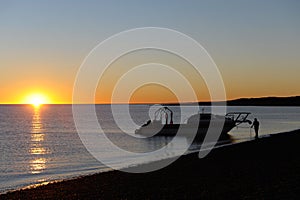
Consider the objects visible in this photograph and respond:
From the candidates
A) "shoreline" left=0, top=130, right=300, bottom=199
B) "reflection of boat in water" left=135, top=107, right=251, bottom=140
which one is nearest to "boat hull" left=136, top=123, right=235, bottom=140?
"reflection of boat in water" left=135, top=107, right=251, bottom=140

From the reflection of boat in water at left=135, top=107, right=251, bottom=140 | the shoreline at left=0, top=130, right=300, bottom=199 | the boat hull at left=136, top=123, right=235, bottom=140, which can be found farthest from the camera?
the reflection of boat in water at left=135, top=107, right=251, bottom=140

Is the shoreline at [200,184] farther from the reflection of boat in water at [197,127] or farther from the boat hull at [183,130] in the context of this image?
the reflection of boat in water at [197,127]

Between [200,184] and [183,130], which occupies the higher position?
[183,130]

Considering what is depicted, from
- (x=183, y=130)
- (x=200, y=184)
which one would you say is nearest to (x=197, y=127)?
(x=183, y=130)

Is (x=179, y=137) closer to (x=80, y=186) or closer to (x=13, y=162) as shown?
(x=13, y=162)

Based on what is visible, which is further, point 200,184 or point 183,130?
point 183,130

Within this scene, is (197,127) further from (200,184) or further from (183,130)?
(200,184)

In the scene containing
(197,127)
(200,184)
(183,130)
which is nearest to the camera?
(200,184)

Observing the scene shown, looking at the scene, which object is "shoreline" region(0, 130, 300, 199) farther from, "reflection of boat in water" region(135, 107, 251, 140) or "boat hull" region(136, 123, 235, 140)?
"reflection of boat in water" region(135, 107, 251, 140)

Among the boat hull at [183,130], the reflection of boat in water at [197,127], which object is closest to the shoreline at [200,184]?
the boat hull at [183,130]

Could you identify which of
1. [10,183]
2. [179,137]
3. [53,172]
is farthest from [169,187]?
[179,137]

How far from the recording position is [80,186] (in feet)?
60.7

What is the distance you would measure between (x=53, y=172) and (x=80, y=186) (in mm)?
9405

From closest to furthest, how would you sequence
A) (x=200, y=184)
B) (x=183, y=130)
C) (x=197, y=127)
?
(x=200, y=184) < (x=197, y=127) < (x=183, y=130)
